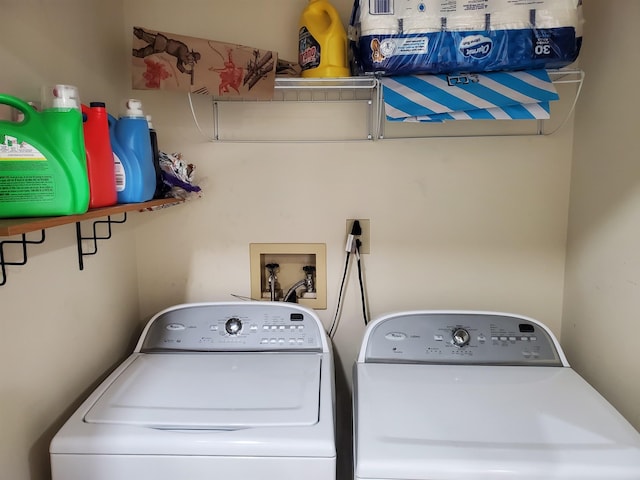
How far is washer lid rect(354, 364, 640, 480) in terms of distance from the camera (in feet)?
3.39

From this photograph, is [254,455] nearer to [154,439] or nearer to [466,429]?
[154,439]

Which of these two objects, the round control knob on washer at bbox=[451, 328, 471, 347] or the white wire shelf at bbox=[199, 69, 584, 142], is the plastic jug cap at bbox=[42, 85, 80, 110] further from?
the round control knob on washer at bbox=[451, 328, 471, 347]

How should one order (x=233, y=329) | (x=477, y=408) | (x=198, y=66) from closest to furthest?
(x=477, y=408)
(x=198, y=66)
(x=233, y=329)

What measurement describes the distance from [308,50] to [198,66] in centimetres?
36

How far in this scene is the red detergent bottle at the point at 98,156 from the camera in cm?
111

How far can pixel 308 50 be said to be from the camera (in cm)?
152

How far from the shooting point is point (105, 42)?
158cm

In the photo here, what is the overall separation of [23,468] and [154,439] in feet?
1.24

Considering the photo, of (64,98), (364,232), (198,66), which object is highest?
(198,66)

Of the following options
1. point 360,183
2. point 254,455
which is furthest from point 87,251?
point 360,183

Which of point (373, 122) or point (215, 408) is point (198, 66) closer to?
point (373, 122)

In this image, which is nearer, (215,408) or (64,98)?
(64,98)

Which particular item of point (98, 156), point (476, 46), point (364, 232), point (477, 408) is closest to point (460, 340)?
point (477, 408)

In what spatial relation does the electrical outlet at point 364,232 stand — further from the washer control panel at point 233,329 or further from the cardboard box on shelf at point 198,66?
the cardboard box on shelf at point 198,66
